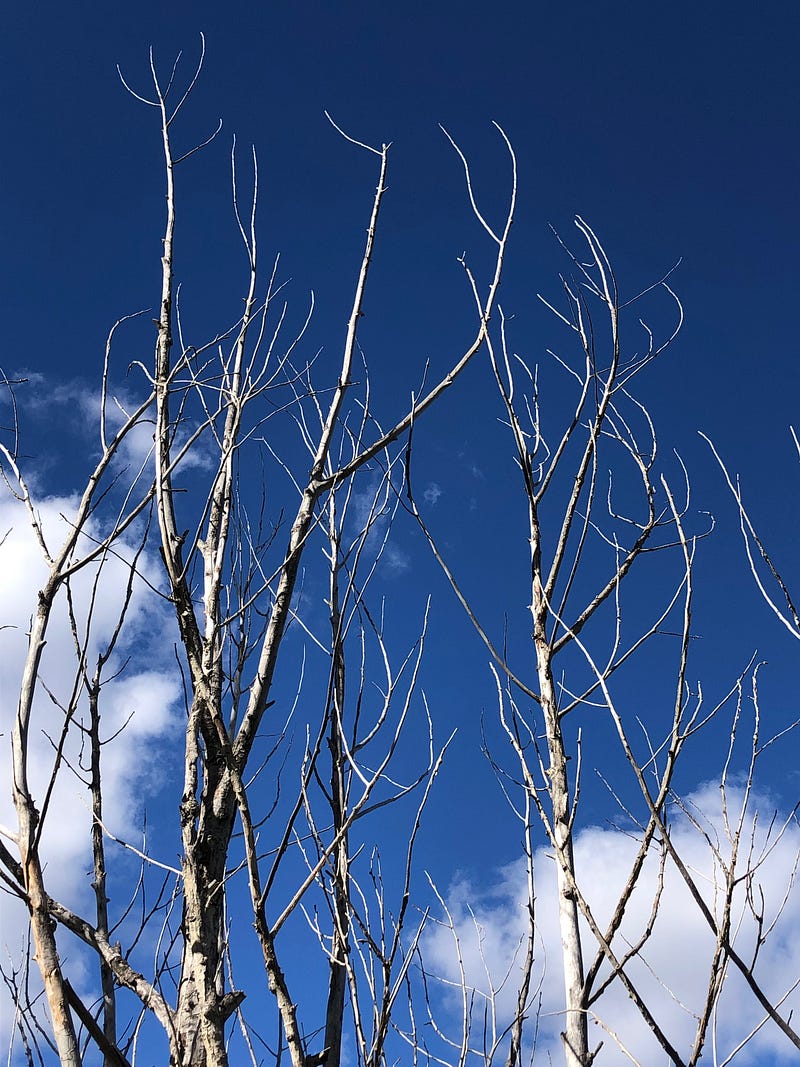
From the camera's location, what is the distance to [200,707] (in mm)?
1438

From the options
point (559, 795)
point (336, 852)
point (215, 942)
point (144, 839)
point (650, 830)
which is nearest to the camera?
point (215, 942)

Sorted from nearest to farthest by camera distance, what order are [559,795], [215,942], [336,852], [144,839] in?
[215,942], [559,795], [336,852], [144,839]

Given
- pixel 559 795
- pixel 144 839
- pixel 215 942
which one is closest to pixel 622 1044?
pixel 559 795

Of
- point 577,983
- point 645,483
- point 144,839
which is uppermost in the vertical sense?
point 645,483

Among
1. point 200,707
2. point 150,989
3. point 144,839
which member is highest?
point 144,839

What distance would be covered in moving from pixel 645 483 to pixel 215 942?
4.34ft

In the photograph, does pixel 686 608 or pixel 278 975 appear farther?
pixel 686 608

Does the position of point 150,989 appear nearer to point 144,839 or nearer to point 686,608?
point 144,839

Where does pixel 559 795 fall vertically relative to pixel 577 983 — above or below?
above

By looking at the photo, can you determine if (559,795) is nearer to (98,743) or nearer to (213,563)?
(213,563)

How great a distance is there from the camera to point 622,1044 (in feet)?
3.95

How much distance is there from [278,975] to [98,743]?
3.52ft

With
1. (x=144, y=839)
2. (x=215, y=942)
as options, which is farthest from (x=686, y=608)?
(x=144, y=839)

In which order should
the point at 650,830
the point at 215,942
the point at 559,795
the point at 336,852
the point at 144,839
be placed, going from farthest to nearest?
the point at 144,839, the point at 336,852, the point at 559,795, the point at 650,830, the point at 215,942
